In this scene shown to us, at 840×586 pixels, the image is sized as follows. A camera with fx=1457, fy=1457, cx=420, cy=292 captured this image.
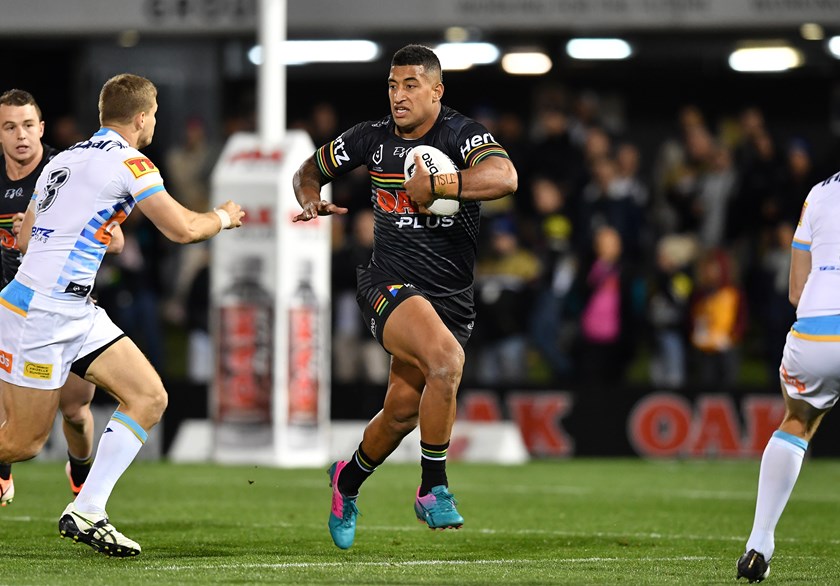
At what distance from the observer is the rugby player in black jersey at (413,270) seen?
7.81 m

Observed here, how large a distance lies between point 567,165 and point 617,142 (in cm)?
269

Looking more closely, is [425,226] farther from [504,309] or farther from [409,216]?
[504,309]

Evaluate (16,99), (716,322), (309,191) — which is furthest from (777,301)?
(16,99)

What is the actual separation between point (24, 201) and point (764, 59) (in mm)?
16415

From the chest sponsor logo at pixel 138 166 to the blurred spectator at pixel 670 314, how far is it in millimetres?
9907

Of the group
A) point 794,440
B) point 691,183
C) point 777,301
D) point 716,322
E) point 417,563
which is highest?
point 691,183

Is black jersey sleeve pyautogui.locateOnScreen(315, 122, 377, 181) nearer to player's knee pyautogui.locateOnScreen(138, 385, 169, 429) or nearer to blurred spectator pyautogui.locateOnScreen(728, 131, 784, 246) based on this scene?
player's knee pyautogui.locateOnScreen(138, 385, 169, 429)

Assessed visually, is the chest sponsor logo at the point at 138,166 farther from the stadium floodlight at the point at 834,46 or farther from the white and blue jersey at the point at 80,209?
the stadium floodlight at the point at 834,46

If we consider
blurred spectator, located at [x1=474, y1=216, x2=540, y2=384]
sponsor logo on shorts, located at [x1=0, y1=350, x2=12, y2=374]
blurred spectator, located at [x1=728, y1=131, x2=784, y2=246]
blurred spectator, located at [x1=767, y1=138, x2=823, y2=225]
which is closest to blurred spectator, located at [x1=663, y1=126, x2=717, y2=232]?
blurred spectator, located at [x1=728, y1=131, x2=784, y2=246]

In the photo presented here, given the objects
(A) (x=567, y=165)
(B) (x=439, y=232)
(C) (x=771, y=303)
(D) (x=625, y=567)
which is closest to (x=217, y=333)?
(A) (x=567, y=165)

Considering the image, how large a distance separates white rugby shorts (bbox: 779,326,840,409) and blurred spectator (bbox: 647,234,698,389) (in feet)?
30.9

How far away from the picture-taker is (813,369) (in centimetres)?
690

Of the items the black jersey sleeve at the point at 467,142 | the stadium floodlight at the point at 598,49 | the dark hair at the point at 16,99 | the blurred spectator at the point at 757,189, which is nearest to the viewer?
the black jersey sleeve at the point at 467,142

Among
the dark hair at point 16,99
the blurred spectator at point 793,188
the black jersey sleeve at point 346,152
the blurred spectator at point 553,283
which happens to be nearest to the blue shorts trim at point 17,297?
the dark hair at point 16,99
